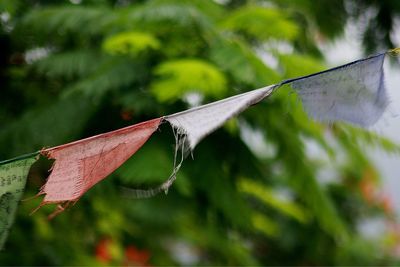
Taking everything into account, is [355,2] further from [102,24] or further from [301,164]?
[102,24]

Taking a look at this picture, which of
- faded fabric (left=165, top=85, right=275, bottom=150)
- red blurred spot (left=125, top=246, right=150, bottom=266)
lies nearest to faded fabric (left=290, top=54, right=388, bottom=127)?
faded fabric (left=165, top=85, right=275, bottom=150)

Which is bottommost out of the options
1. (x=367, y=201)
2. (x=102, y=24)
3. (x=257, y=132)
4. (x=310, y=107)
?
(x=310, y=107)

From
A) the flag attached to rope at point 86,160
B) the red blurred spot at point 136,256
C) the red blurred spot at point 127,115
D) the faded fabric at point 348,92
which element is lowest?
the flag attached to rope at point 86,160

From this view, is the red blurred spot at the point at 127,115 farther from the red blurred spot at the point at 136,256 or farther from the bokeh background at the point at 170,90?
the red blurred spot at the point at 136,256

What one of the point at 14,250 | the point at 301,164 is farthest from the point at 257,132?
the point at 14,250

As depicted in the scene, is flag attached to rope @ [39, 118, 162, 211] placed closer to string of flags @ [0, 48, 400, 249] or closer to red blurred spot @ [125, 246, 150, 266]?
string of flags @ [0, 48, 400, 249]

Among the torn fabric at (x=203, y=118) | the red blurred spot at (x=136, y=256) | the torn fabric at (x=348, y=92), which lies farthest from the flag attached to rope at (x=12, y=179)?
the red blurred spot at (x=136, y=256)

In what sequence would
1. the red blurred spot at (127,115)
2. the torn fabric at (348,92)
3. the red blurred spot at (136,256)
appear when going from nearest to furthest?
the torn fabric at (348,92), the red blurred spot at (127,115), the red blurred spot at (136,256)
